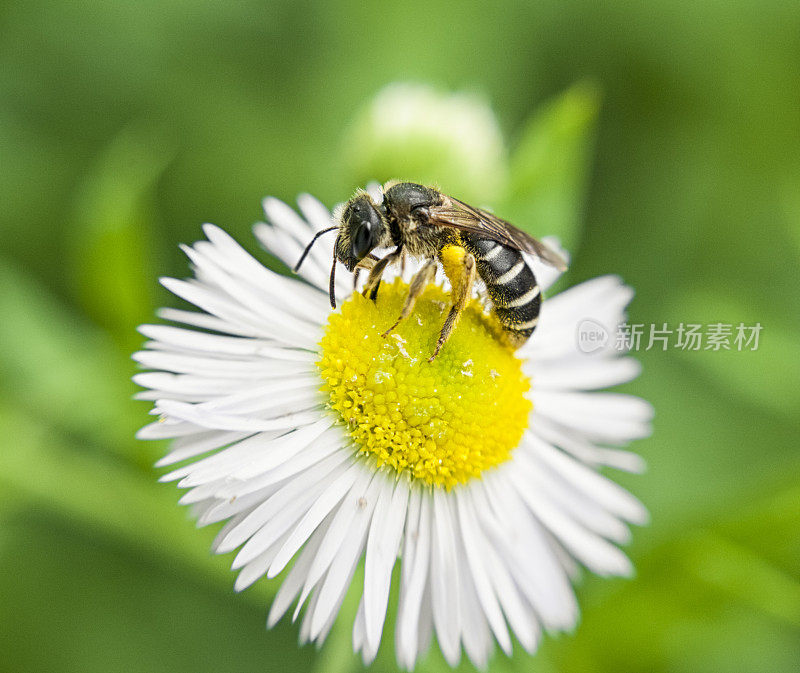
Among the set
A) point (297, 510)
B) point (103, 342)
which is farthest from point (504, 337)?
point (103, 342)

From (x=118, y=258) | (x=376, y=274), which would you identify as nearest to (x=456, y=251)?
(x=376, y=274)

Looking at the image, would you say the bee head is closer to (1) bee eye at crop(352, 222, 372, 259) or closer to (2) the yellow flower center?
(1) bee eye at crop(352, 222, 372, 259)

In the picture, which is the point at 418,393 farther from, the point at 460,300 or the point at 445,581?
the point at 445,581

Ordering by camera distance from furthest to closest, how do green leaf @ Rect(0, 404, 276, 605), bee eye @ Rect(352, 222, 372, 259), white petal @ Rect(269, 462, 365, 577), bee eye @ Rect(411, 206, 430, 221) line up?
green leaf @ Rect(0, 404, 276, 605), bee eye @ Rect(411, 206, 430, 221), bee eye @ Rect(352, 222, 372, 259), white petal @ Rect(269, 462, 365, 577)

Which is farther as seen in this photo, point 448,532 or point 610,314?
point 610,314

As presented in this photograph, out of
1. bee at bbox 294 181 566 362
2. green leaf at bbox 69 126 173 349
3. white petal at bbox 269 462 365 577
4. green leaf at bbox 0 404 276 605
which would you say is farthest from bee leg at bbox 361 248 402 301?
green leaf at bbox 0 404 276 605

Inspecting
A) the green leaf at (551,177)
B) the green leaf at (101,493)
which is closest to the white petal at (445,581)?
the green leaf at (101,493)

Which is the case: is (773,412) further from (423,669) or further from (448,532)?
(448,532)
